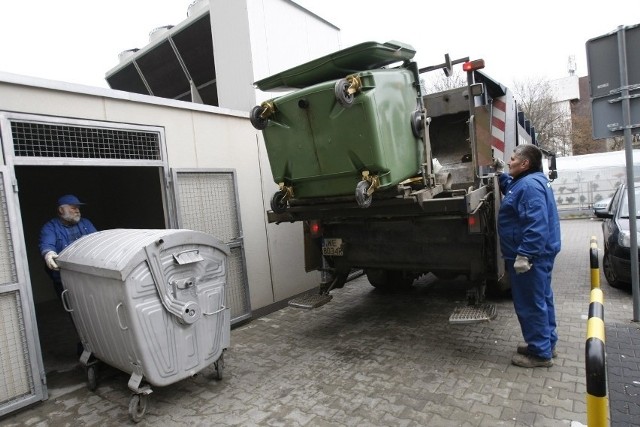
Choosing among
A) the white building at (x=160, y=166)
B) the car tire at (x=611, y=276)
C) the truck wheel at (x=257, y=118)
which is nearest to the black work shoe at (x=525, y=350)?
the car tire at (x=611, y=276)

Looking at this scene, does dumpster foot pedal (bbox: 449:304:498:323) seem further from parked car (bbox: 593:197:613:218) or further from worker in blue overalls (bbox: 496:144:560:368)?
parked car (bbox: 593:197:613:218)

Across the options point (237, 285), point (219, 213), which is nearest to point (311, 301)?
point (237, 285)

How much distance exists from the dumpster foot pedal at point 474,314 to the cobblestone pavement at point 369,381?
A: 40cm

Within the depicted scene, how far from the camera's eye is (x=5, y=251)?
3.35m

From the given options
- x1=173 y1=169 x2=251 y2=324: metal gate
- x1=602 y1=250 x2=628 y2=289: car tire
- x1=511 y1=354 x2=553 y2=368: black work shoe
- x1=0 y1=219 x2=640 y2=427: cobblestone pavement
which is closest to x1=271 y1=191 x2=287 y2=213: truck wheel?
x1=173 y1=169 x2=251 y2=324: metal gate

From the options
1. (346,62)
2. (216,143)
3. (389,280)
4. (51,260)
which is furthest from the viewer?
(389,280)

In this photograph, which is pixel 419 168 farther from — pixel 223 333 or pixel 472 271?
pixel 223 333

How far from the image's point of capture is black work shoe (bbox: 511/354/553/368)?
3467 millimetres

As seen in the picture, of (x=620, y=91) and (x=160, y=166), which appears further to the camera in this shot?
(x=160, y=166)

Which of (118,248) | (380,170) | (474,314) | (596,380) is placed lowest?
(474,314)

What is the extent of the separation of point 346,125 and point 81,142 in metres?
2.69

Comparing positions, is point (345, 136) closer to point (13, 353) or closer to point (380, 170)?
point (380, 170)

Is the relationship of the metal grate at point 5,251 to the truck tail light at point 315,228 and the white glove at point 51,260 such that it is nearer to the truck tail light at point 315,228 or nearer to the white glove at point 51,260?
the white glove at point 51,260

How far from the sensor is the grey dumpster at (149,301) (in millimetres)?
2998
